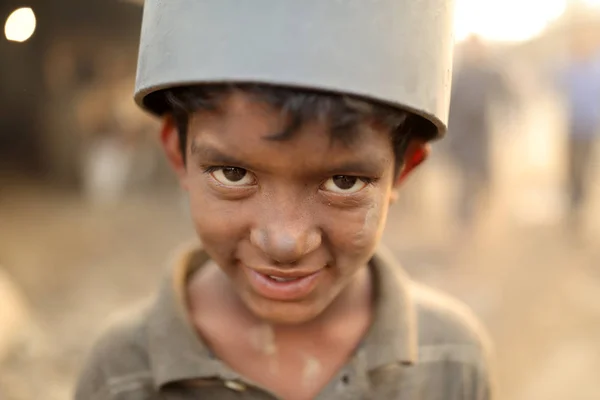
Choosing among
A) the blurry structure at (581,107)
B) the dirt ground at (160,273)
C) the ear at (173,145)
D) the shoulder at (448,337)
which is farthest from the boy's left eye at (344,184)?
the blurry structure at (581,107)

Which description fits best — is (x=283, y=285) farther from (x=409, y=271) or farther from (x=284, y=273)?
(x=409, y=271)

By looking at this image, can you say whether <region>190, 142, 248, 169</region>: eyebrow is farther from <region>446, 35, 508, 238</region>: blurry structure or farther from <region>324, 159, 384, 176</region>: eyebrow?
<region>446, 35, 508, 238</region>: blurry structure

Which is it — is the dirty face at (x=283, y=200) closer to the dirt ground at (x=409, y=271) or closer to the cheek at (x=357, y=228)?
the cheek at (x=357, y=228)

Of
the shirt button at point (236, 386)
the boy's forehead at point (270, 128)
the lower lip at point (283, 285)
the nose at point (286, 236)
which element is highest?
the boy's forehead at point (270, 128)

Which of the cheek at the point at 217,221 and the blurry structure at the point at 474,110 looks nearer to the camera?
the cheek at the point at 217,221

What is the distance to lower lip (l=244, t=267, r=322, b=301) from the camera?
0.72 metres

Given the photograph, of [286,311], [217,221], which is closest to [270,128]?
[217,221]

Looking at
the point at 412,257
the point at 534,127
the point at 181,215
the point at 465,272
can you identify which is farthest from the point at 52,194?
the point at 534,127

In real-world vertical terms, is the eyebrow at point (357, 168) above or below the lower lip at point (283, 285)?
above

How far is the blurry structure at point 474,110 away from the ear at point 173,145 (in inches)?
98.4

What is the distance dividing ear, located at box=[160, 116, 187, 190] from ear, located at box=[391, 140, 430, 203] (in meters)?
0.28

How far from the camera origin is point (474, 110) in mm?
3215

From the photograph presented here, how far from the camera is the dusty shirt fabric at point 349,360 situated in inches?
32.0

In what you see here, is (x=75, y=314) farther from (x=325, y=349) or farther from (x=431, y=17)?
(x=431, y=17)
